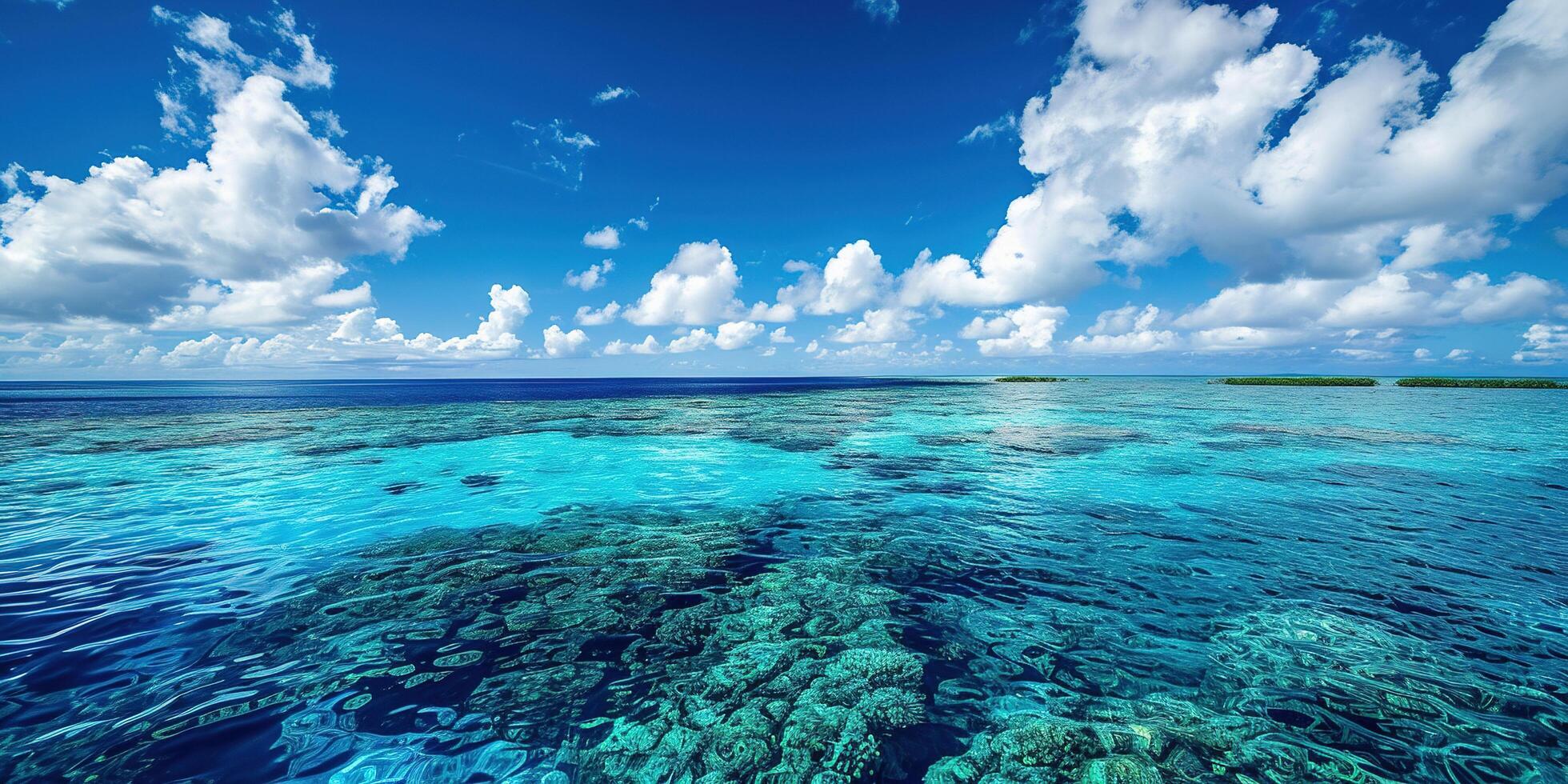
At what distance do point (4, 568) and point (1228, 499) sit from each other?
1281 inches

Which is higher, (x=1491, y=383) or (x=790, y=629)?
(x=790, y=629)

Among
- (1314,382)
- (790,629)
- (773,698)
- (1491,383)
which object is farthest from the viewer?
(1314,382)

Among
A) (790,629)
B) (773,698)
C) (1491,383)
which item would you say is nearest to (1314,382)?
(1491,383)

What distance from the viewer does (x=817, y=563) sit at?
11820 mm

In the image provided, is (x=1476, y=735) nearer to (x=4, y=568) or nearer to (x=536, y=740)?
(x=536, y=740)

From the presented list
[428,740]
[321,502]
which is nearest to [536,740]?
[428,740]

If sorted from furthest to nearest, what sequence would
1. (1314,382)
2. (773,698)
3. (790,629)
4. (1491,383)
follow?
1. (1314,382)
2. (1491,383)
3. (790,629)
4. (773,698)

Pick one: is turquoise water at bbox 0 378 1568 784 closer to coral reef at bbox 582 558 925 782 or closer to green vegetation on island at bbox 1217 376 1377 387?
coral reef at bbox 582 558 925 782

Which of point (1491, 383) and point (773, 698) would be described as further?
point (1491, 383)

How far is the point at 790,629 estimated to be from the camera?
8727 mm

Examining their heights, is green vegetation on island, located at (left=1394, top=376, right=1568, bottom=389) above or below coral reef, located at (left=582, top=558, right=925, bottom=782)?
below

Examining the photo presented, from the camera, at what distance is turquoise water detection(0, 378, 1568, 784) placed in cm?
593

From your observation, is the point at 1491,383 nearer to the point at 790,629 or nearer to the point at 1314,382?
the point at 1314,382

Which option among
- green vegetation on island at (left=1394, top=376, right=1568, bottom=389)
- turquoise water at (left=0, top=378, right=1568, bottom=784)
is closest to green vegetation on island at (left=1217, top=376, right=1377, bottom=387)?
green vegetation on island at (left=1394, top=376, right=1568, bottom=389)
